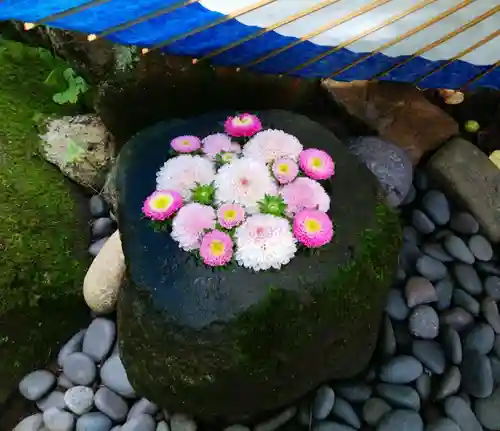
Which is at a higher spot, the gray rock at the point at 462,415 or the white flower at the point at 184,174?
the white flower at the point at 184,174

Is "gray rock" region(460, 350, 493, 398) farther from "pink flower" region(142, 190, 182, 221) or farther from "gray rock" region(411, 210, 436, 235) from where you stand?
"pink flower" region(142, 190, 182, 221)

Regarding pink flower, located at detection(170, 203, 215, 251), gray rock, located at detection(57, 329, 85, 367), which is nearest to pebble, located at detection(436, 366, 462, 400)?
pink flower, located at detection(170, 203, 215, 251)

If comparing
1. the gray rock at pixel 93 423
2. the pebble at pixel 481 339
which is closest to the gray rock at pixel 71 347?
the gray rock at pixel 93 423

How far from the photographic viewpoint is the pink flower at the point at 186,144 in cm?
206

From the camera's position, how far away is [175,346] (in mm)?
1764

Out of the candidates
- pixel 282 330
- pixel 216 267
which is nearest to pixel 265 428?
pixel 282 330

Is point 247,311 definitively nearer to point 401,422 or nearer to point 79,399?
point 401,422

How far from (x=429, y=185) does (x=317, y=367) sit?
1046mm

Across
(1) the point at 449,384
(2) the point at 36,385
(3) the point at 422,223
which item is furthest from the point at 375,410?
(2) the point at 36,385

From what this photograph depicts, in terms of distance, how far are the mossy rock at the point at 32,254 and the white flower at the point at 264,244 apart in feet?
2.94

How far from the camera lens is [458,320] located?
2311 mm

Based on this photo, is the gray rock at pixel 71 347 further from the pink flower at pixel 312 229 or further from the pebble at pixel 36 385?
the pink flower at pixel 312 229

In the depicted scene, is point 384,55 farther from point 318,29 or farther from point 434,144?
point 434,144

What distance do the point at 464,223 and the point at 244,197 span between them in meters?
1.05
